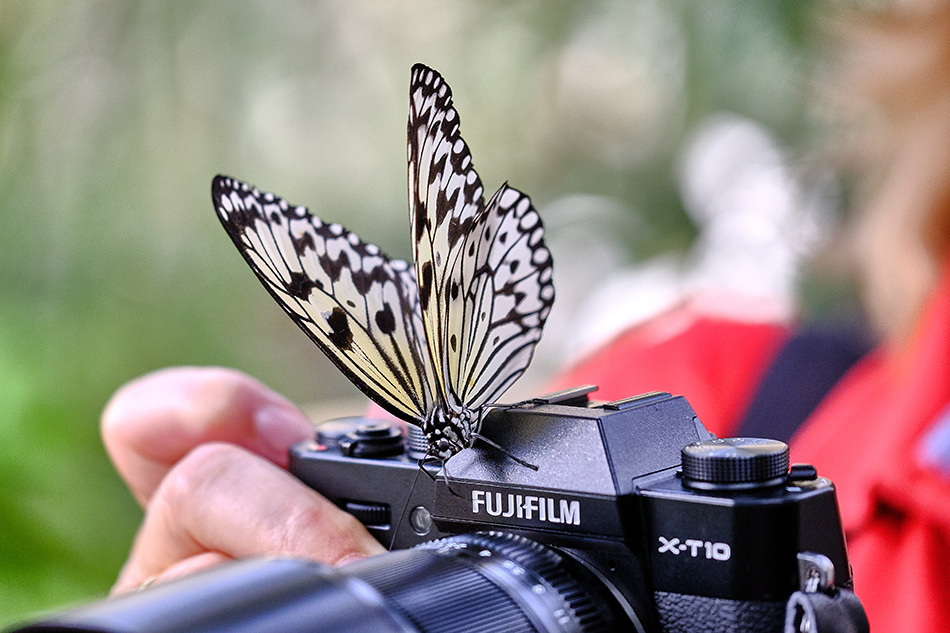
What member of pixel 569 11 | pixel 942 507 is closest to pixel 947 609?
pixel 942 507

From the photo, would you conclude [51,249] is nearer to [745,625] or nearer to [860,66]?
[860,66]

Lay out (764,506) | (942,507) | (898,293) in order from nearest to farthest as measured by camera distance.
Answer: (764,506) → (942,507) → (898,293)

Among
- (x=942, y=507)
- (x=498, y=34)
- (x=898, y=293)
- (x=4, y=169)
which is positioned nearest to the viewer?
(x=942, y=507)

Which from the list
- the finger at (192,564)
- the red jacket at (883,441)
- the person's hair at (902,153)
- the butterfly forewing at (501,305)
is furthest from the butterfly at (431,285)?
the person's hair at (902,153)

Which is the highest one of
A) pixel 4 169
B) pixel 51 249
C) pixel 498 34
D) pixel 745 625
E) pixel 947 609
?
pixel 498 34

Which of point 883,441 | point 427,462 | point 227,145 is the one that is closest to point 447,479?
point 427,462

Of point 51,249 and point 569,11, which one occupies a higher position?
point 569,11
